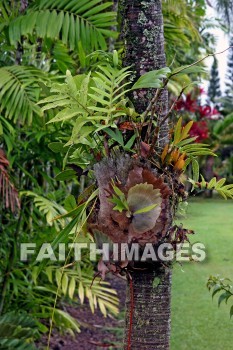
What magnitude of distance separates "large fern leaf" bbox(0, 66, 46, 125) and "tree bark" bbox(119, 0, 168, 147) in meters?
0.89

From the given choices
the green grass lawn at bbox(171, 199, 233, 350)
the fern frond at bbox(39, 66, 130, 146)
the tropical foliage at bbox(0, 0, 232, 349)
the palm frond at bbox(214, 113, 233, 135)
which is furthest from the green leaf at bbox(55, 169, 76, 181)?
the palm frond at bbox(214, 113, 233, 135)

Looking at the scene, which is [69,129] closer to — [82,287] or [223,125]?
[82,287]

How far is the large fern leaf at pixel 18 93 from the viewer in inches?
72.1

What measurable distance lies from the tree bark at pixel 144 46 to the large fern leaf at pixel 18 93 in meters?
0.89

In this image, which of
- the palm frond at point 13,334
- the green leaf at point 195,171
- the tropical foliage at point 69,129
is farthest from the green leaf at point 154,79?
the palm frond at point 13,334

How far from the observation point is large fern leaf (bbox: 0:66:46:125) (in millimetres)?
1832

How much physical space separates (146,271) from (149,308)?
69 mm

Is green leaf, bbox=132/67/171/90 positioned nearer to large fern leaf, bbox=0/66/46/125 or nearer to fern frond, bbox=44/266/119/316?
large fern leaf, bbox=0/66/46/125

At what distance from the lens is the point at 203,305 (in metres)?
3.66

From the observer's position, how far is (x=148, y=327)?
949mm

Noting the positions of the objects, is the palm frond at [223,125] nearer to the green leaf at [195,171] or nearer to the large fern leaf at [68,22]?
the large fern leaf at [68,22]

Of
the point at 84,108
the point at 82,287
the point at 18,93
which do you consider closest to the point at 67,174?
the point at 84,108

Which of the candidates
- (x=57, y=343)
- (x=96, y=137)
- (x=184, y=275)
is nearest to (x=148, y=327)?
(x=96, y=137)

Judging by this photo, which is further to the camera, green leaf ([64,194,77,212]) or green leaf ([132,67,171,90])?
green leaf ([64,194,77,212])
